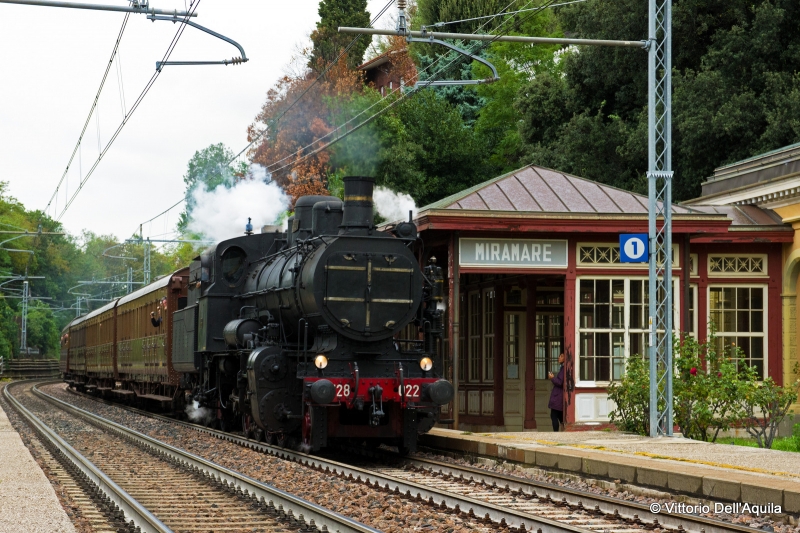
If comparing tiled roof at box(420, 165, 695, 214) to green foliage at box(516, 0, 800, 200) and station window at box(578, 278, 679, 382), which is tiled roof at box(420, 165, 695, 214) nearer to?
station window at box(578, 278, 679, 382)

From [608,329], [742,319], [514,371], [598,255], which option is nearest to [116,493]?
[608,329]

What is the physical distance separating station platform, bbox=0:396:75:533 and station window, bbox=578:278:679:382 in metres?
8.88

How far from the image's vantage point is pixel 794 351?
18844 mm

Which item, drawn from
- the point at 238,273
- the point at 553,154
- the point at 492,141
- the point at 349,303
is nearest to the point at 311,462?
the point at 349,303

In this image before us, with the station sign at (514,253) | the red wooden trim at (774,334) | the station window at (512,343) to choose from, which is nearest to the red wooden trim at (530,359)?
the station window at (512,343)

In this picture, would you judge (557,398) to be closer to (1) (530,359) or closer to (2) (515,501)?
(1) (530,359)

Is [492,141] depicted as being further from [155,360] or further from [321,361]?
[321,361]

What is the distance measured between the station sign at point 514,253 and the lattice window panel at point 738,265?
10.3ft

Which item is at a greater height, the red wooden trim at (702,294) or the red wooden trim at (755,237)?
the red wooden trim at (755,237)

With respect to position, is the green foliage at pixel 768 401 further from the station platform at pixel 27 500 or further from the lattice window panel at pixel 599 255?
the station platform at pixel 27 500

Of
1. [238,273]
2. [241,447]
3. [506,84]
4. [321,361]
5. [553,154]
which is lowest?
[241,447]

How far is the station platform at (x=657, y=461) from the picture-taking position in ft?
28.9

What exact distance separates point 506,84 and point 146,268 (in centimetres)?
1888

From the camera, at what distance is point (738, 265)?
18531 mm
